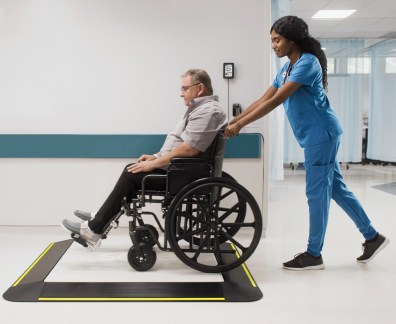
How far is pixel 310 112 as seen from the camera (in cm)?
262

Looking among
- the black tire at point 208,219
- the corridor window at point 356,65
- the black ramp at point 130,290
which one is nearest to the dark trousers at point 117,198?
the black tire at point 208,219

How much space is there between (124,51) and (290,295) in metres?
2.15

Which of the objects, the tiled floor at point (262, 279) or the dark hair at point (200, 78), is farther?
the dark hair at point (200, 78)

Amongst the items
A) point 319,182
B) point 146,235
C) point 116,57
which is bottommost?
point 146,235

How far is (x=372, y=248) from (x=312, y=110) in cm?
92

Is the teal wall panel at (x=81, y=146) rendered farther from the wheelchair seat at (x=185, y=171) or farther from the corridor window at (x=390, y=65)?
the corridor window at (x=390, y=65)

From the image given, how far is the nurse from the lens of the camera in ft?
8.31

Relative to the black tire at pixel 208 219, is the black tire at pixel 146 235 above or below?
below

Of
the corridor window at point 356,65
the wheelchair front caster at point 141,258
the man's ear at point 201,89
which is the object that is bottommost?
the wheelchair front caster at point 141,258

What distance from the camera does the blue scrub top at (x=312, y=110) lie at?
8.41 ft

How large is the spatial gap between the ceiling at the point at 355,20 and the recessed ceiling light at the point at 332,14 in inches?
3.5

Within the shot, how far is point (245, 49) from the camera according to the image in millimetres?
3510

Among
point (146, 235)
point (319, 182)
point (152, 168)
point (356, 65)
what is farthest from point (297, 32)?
point (356, 65)

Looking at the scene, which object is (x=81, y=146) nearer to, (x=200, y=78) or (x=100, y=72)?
(x=100, y=72)
